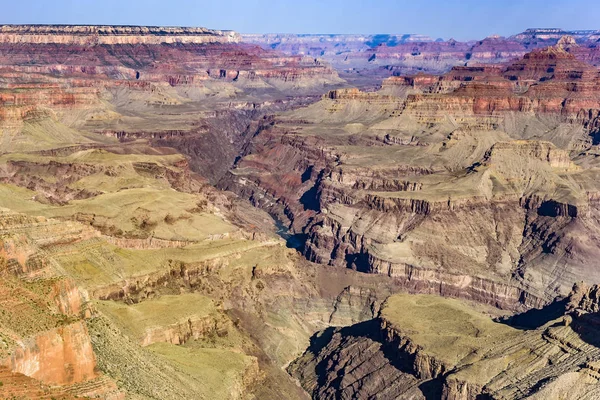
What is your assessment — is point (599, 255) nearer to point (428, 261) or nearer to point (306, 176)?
point (428, 261)

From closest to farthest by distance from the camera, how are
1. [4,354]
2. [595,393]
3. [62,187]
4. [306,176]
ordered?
1. [4,354]
2. [595,393]
3. [62,187]
4. [306,176]

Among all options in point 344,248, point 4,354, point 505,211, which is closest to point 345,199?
point 344,248

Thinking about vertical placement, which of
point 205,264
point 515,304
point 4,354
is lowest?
point 515,304

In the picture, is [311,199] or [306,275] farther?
[311,199]

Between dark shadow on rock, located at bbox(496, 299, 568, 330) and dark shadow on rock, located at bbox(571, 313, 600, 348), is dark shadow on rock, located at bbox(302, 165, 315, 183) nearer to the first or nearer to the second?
dark shadow on rock, located at bbox(496, 299, 568, 330)

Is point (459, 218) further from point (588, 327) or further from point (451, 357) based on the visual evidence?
point (451, 357)

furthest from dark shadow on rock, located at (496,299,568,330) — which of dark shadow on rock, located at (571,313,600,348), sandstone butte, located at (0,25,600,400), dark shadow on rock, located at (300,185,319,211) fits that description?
dark shadow on rock, located at (300,185,319,211)

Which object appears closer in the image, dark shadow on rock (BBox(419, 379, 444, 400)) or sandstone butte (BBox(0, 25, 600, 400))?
sandstone butte (BBox(0, 25, 600, 400))

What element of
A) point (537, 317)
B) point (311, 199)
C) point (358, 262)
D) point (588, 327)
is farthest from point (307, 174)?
point (588, 327)

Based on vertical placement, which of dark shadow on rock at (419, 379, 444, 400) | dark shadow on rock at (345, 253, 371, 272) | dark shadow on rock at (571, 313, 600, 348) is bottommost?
dark shadow on rock at (345, 253, 371, 272)
